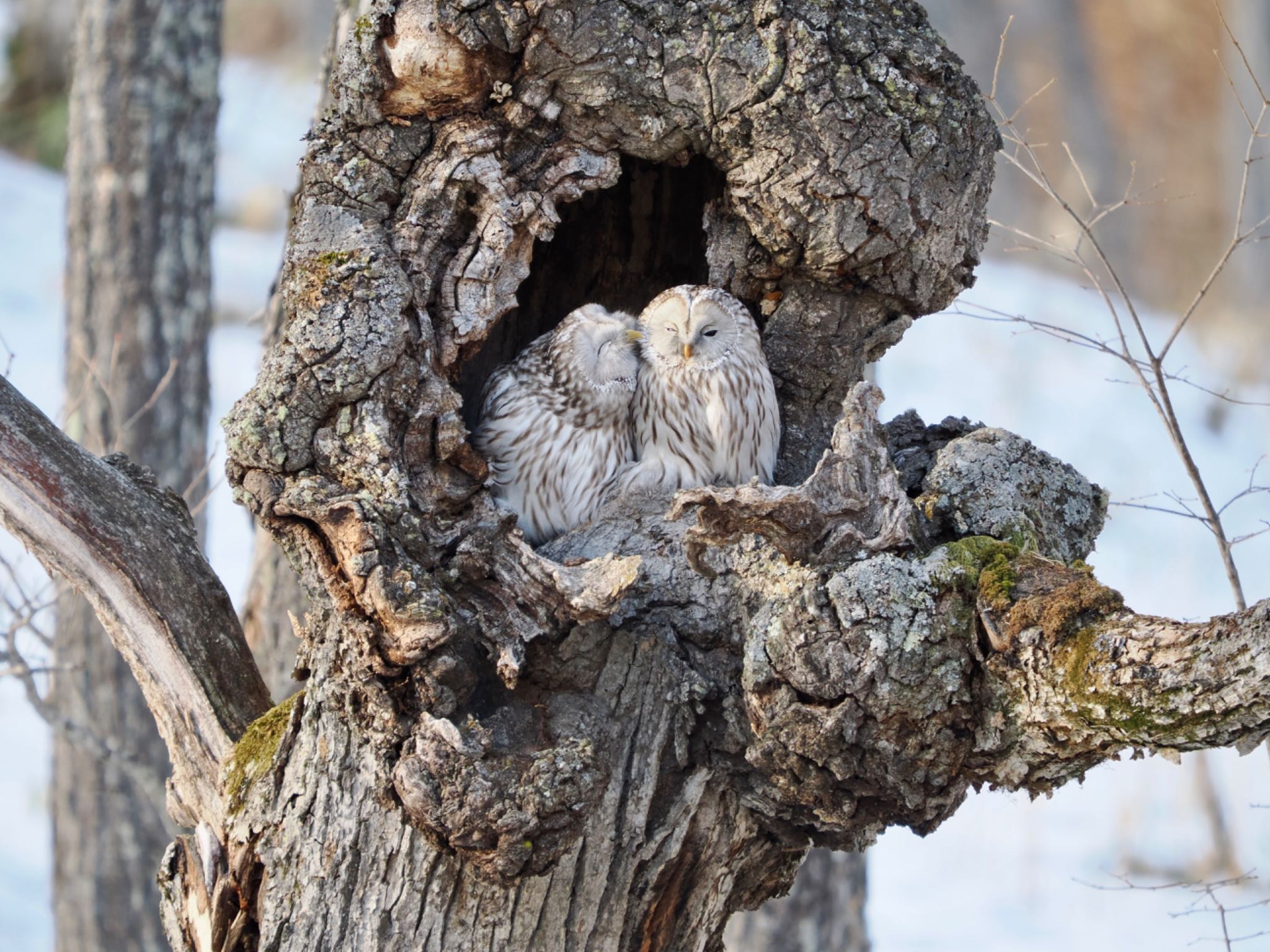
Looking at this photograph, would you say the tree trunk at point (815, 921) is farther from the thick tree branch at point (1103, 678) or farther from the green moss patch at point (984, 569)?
the green moss patch at point (984, 569)

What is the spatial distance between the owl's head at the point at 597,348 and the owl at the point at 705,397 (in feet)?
0.32

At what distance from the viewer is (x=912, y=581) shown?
8.95ft

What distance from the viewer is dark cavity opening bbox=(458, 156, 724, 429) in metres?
4.16

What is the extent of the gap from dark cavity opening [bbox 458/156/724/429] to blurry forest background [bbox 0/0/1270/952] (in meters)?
1.04

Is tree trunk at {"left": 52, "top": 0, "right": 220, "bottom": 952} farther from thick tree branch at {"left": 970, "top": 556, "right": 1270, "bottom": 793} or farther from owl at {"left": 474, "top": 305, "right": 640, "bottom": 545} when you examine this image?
thick tree branch at {"left": 970, "top": 556, "right": 1270, "bottom": 793}

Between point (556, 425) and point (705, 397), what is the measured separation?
0.46 meters

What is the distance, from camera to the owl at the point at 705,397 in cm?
383

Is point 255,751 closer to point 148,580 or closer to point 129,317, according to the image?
point 148,580

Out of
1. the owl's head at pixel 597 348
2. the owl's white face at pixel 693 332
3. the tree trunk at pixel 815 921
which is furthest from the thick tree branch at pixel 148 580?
the tree trunk at pixel 815 921

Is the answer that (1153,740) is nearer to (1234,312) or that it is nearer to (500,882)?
(500,882)

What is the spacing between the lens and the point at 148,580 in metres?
3.25

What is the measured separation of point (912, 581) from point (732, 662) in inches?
22.1

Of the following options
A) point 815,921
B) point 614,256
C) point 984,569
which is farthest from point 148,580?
point 815,921

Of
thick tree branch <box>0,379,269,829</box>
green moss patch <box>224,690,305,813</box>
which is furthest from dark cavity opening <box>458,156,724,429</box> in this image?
green moss patch <box>224,690,305,813</box>
